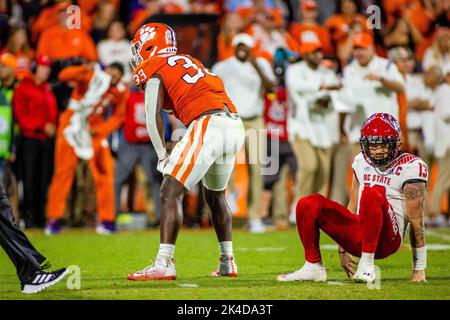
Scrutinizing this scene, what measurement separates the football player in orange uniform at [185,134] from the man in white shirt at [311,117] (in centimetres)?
544

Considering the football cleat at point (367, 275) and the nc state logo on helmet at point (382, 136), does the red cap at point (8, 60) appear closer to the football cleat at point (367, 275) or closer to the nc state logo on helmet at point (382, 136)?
Result: the nc state logo on helmet at point (382, 136)

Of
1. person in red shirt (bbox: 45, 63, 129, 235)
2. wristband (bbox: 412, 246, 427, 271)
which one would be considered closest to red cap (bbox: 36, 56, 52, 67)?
person in red shirt (bbox: 45, 63, 129, 235)

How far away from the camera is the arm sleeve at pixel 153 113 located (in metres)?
7.92

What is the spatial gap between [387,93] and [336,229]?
18.1 feet

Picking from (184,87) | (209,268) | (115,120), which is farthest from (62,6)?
(184,87)

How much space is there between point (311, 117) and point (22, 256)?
7.30 meters

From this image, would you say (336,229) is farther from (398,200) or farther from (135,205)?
(135,205)

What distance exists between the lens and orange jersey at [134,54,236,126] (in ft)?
26.3

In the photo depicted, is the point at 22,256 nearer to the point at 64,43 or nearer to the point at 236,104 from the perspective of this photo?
the point at 236,104

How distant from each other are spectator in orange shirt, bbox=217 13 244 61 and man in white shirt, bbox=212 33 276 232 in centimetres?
134

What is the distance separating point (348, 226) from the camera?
7.39 m

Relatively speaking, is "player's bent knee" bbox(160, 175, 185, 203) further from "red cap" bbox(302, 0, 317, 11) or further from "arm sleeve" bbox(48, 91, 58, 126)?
"red cap" bbox(302, 0, 317, 11)

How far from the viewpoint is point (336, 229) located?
7.41m
